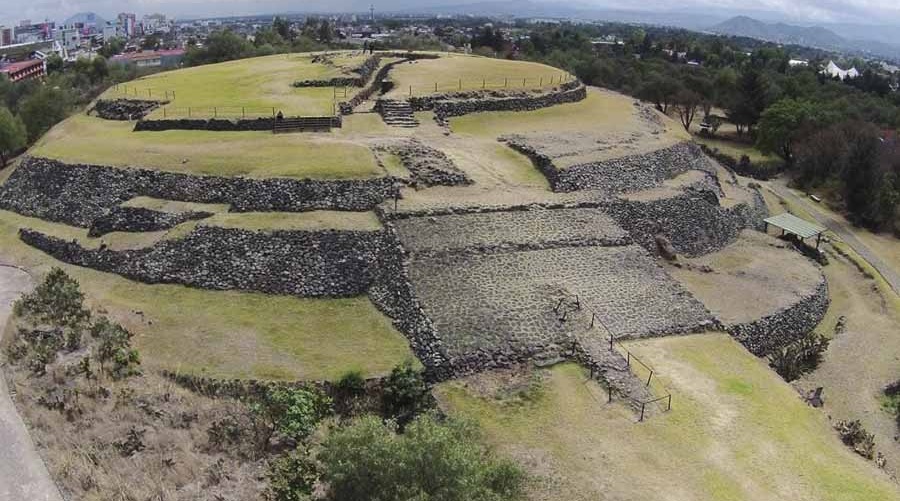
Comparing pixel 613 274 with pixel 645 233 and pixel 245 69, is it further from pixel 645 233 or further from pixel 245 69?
pixel 245 69

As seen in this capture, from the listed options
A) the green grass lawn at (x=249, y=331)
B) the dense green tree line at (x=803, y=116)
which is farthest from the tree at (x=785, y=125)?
the green grass lawn at (x=249, y=331)

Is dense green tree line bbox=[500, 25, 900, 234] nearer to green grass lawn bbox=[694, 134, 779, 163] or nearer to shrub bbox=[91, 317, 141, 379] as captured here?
green grass lawn bbox=[694, 134, 779, 163]

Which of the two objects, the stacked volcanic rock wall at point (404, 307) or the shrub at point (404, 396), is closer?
the shrub at point (404, 396)

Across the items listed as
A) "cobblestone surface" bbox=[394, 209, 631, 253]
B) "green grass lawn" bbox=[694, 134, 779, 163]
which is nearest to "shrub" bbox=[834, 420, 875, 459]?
"cobblestone surface" bbox=[394, 209, 631, 253]

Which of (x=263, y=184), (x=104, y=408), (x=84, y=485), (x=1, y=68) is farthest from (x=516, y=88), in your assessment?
(x=1, y=68)

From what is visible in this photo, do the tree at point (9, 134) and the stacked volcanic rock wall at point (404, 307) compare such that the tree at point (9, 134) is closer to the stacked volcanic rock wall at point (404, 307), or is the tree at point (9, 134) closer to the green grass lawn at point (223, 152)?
the green grass lawn at point (223, 152)

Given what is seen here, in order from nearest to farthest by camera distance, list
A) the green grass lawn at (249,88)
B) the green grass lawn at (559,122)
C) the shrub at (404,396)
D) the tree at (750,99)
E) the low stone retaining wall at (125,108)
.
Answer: the shrub at (404,396)
the green grass lawn at (249,88)
the green grass lawn at (559,122)
the low stone retaining wall at (125,108)
the tree at (750,99)
